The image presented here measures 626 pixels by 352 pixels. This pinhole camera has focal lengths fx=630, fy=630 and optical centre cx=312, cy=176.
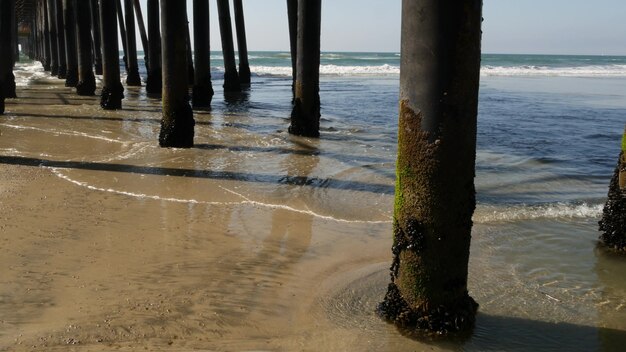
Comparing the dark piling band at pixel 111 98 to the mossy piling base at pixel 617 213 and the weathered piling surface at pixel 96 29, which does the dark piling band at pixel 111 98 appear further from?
the mossy piling base at pixel 617 213

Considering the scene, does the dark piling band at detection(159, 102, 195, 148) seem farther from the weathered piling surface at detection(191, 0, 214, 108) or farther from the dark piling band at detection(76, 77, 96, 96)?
the dark piling band at detection(76, 77, 96, 96)

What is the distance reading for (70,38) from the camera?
1841 cm

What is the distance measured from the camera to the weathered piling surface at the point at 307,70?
356 inches

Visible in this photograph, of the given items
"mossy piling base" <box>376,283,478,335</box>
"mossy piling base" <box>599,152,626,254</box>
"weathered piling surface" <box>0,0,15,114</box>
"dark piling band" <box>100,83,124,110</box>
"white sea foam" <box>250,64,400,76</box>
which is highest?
"weathered piling surface" <box>0,0,15,114</box>

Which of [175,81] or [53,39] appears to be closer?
[175,81]

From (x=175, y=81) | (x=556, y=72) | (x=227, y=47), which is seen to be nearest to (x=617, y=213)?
(x=175, y=81)

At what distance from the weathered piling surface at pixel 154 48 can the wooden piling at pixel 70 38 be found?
10.4 ft

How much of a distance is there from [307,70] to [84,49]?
301 inches

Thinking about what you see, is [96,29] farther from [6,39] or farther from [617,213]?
[617,213]

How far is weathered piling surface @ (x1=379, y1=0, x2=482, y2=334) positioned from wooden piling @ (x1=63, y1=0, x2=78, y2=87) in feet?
54.9

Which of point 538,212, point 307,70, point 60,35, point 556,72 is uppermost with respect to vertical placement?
point 60,35

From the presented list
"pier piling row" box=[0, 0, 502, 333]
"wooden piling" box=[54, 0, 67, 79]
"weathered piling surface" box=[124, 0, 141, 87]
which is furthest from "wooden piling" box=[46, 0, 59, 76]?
"pier piling row" box=[0, 0, 502, 333]

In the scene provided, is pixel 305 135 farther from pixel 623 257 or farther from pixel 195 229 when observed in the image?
pixel 623 257

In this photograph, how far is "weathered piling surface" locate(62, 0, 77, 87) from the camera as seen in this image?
58.1 feet
